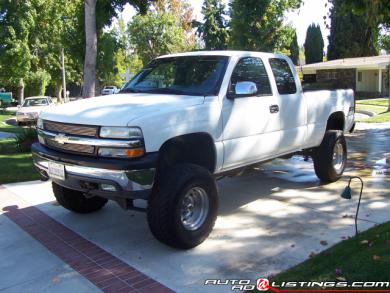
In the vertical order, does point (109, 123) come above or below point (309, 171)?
above

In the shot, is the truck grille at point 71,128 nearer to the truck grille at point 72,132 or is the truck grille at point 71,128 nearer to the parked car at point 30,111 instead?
the truck grille at point 72,132

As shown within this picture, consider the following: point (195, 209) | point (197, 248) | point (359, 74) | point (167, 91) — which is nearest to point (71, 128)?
point (167, 91)

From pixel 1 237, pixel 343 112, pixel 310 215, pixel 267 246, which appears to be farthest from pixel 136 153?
pixel 343 112

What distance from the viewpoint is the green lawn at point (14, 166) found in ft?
27.6

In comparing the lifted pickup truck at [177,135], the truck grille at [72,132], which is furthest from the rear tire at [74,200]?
the truck grille at [72,132]

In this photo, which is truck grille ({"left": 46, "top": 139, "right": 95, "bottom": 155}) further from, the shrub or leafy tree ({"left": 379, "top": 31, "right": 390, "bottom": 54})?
leafy tree ({"left": 379, "top": 31, "right": 390, "bottom": 54})

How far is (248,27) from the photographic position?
28.8m

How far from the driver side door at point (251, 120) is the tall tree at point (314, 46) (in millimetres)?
49072

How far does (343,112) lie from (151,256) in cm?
453

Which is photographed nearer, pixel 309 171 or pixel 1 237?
pixel 1 237

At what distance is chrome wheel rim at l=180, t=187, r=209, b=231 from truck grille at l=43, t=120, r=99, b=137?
3.77ft

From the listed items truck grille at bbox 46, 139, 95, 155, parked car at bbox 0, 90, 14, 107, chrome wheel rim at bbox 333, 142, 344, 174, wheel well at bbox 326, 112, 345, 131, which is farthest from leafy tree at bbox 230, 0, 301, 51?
parked car at bbox 0, 90, 14, 107

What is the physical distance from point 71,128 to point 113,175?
77 cm

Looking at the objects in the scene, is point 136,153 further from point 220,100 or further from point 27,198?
point 27,198
